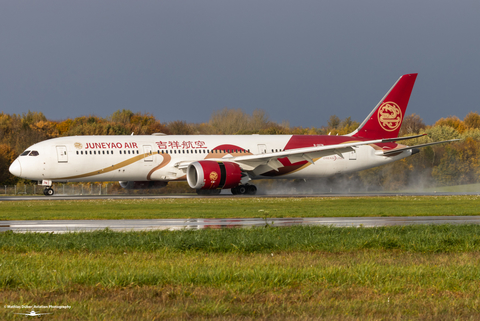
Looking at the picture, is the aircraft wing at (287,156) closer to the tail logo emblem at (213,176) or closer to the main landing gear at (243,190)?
the main landing gear at (243,190)

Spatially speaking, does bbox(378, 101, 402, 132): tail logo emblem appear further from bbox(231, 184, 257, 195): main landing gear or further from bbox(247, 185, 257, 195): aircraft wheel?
bbox(231, 184, 257, 195): main landing gear

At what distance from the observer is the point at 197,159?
112 feet

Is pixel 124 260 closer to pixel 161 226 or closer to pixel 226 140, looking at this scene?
pixel 161 226

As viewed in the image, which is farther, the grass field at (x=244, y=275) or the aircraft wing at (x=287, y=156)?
the aircraft wing at (x=287, y=156)

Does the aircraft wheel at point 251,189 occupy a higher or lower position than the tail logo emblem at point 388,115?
lower

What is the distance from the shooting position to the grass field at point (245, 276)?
5.62 meters

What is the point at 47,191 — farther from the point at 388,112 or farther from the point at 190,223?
the point at 388,112

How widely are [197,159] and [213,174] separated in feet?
11.9

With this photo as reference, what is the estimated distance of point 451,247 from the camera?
9930mm

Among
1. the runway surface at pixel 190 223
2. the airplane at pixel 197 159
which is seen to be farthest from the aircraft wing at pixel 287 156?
the runway surface at pixel 190 223

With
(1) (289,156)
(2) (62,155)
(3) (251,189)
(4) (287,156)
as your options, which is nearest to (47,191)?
(2) (62,155)

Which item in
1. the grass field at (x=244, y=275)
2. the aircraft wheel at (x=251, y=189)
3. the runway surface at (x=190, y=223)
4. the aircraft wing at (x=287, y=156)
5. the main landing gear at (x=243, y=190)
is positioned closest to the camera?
the grass field at (x=244, y=275)

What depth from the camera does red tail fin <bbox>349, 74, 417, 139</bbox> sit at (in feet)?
128

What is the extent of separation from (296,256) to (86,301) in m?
4.00
